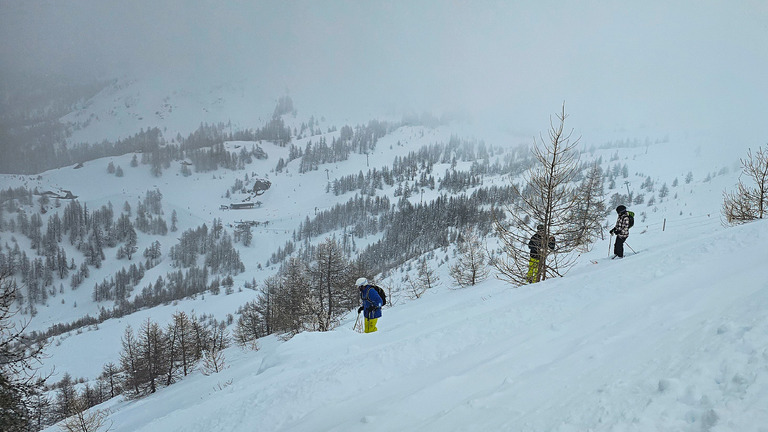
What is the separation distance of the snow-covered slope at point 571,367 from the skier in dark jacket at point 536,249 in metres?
3.06

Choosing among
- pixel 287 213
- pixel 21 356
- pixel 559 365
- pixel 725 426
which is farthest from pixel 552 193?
pixel 287 213

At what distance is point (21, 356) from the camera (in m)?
8.95

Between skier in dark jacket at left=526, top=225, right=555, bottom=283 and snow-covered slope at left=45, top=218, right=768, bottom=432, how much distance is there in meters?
3.06

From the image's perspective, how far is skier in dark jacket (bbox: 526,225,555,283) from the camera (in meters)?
9.91

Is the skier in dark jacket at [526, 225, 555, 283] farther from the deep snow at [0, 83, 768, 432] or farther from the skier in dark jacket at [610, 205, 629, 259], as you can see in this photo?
the deep snow at [0, 83, 768, 432]

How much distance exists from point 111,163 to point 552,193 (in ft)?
830

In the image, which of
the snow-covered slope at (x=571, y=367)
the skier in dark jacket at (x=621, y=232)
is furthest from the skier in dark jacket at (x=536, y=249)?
the snow-covered slope at (x=571, y=367)

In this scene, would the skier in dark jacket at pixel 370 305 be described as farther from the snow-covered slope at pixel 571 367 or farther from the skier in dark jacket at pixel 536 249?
the skier in dark jacket at pixel 536 249

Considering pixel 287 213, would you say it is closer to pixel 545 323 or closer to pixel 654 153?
pixel 545 323

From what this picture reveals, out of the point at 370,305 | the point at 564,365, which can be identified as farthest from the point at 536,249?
A: the point at 564,365

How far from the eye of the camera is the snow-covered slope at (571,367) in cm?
242

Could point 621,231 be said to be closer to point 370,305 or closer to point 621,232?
point 621,232

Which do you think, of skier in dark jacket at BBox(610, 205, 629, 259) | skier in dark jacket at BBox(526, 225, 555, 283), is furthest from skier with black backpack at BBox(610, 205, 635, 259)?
skier in dark jacket at BBox(526, 225, 555, 283)

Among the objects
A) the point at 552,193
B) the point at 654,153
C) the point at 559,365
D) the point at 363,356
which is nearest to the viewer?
the point at 559,365
